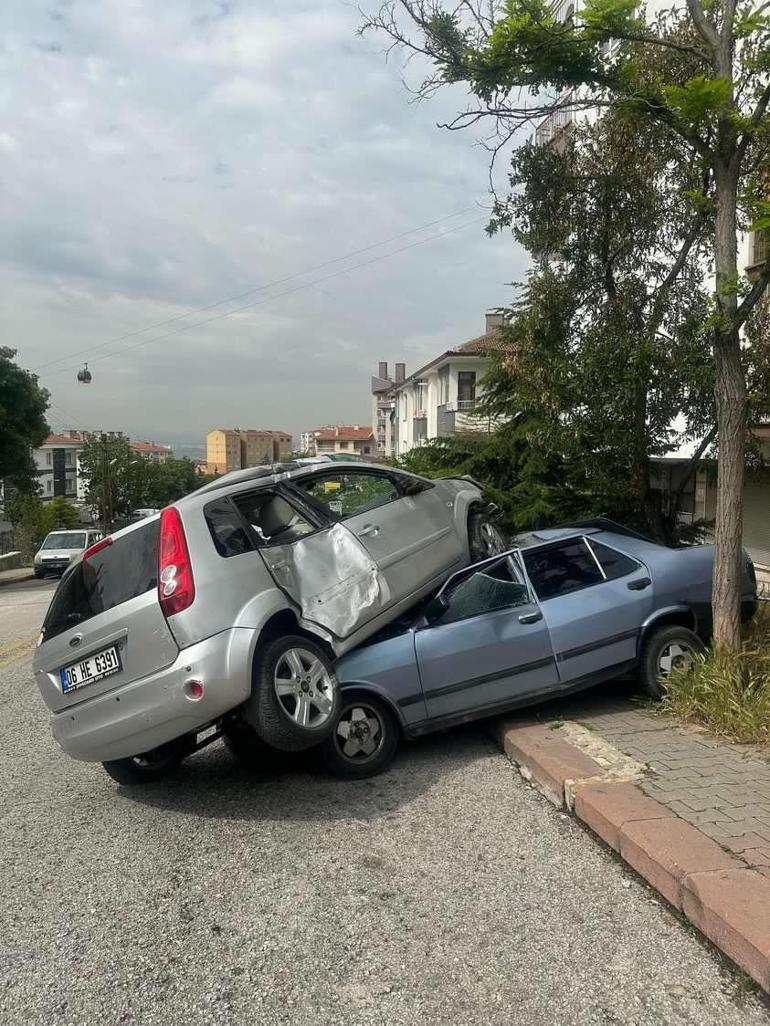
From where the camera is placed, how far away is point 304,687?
4.97 m

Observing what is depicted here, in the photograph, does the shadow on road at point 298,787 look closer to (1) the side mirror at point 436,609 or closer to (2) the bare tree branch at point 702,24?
(1) the side mirror at point 436,609

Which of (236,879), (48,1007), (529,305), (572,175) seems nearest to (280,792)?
(236,879)

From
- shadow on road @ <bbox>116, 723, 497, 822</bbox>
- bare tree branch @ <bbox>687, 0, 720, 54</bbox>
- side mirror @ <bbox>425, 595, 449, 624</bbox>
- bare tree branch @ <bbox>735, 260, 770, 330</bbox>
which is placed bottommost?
shadow on road @ <bbox>116, 723, 497, 822</bbox>

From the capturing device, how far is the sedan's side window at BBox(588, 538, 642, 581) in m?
6.41

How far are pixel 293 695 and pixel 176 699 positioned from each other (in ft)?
2.20

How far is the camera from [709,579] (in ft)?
21.9

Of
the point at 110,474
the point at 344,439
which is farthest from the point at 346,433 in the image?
the point at 110,474

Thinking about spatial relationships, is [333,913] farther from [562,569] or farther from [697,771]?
[562,569]

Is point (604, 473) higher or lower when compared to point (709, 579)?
higher

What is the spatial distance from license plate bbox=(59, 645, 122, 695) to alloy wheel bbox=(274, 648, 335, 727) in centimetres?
92

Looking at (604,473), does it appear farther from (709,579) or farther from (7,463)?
(7,463)

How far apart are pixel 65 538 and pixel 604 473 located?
25530 mm

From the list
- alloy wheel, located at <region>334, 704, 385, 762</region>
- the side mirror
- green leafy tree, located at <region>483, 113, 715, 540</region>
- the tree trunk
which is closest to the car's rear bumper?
alloy wheel, located at <region>334, 704, 385, 762</region>

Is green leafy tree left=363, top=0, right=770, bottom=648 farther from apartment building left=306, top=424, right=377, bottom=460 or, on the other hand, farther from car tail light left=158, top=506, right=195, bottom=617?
apartment building left=306, top=424, right=377, bottom=460
